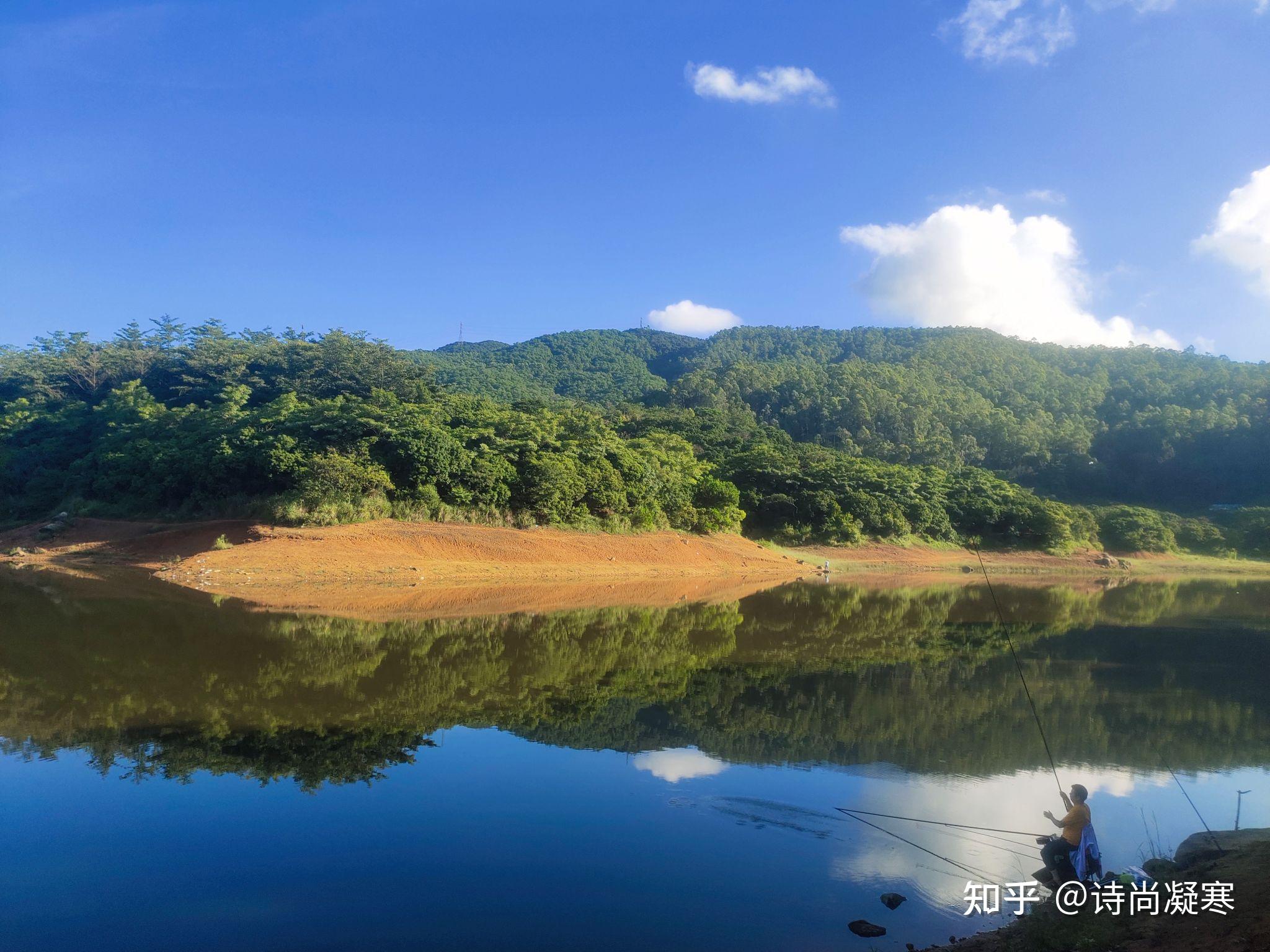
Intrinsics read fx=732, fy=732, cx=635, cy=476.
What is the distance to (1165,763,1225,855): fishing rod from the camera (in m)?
7.34

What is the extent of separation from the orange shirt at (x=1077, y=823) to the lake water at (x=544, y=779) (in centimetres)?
94

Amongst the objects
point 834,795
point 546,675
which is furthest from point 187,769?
point 834,795

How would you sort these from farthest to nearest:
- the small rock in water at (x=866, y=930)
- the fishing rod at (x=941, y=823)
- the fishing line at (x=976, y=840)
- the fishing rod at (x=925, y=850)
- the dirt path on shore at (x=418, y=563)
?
the dirt path on shore at (x=418, y=563)
the fishing rod at (x=941, y=823)
the fishing line at (x=976, y=840)
the fishing rod at (x=925, y=850)
the small rock in water at (x=866, y=930)

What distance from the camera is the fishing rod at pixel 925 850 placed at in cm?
709

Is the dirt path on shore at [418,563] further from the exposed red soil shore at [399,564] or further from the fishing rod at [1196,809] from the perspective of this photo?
the fishing rod at [1196,809]

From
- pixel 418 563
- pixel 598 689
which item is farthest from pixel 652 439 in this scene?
pixel 598 689

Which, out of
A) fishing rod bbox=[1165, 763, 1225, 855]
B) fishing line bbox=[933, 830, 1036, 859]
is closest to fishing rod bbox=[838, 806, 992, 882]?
fishing line bbox=[933, 830, 1036, 859]

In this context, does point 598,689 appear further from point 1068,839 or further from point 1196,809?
point 1196,809

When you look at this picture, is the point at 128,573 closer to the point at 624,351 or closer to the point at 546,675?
the point at 546,675

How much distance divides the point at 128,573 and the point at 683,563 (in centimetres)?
2433

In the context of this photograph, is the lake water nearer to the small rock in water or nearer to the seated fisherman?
the small rock in water

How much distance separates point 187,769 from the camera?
8773 millimetres

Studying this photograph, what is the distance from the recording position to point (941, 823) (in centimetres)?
811

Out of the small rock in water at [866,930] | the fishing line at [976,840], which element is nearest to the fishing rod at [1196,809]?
the fishing line at [976,840]
